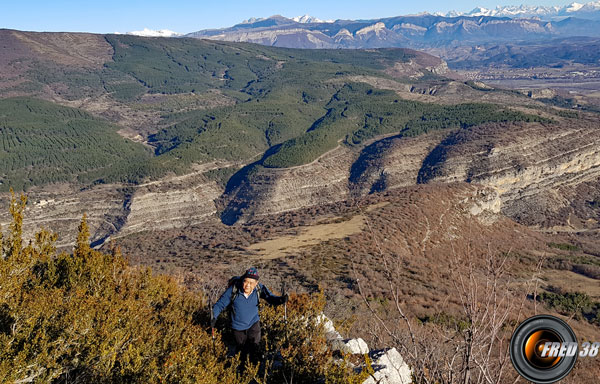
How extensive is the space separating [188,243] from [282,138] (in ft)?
327

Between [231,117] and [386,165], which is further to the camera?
[231,117]

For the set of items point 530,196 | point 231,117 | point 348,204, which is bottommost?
point 530,196

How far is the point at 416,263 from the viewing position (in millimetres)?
39031

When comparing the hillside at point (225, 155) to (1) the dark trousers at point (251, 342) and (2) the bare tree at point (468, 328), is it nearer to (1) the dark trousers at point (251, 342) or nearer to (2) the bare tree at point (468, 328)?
(1) the dark trousers at point (251, 342)

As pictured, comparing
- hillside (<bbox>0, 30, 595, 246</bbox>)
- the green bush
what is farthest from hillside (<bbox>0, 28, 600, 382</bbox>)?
hillside (<bbox>0, 30, 595, 246</bbox>)

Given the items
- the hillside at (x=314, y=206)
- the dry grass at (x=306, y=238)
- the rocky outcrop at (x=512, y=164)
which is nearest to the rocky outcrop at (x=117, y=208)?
the hillside at (x=314, y=206)

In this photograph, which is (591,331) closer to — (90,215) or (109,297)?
(109,297)

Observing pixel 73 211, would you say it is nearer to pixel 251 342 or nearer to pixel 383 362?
pixel 251 342

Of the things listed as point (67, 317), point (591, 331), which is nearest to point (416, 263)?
point (591, 331)

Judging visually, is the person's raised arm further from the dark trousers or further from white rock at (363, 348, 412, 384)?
white rock at (363, 348, 412, 384)

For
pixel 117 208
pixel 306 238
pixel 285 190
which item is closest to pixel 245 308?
pixel 306 238

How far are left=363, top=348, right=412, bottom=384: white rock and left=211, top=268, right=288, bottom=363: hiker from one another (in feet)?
8.59

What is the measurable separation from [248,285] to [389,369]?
3678mm

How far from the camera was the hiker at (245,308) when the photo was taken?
29.6 feet
